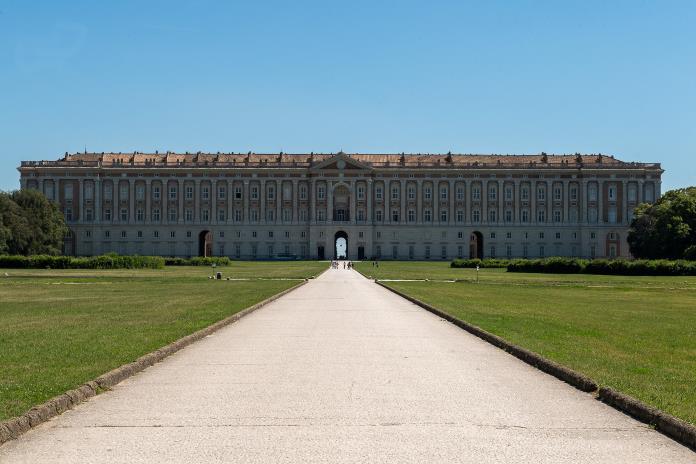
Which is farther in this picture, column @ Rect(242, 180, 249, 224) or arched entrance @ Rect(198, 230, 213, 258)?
arched entrance @ Rect(198, 230, 213, 258)

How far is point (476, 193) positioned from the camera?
453 ft

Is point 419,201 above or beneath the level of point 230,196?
beneath

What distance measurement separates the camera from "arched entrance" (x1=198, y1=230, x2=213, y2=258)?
453 feet

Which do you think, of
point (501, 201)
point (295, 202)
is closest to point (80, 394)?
point (295, 202)

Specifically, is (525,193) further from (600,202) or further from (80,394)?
(80,394)

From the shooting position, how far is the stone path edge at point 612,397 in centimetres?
866

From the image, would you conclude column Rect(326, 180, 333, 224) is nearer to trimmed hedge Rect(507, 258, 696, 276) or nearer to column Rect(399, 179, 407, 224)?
column Rect(399, 179, 407, 224)

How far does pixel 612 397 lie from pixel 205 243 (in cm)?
13336

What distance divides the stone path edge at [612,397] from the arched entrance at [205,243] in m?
122

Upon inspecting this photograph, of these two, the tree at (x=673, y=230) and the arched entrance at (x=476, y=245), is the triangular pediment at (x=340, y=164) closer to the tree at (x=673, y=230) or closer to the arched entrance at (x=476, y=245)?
the arched entrance at (x=476, y=245)

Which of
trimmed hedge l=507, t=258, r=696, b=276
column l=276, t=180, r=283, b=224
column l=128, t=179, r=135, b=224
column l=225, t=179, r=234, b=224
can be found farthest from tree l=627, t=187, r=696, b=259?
column l=128, t=179, r=135, b=224

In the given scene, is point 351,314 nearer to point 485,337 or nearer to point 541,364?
point 485,337

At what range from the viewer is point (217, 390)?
11508mm

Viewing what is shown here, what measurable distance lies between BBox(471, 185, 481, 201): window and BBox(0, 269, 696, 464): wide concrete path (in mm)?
123520
